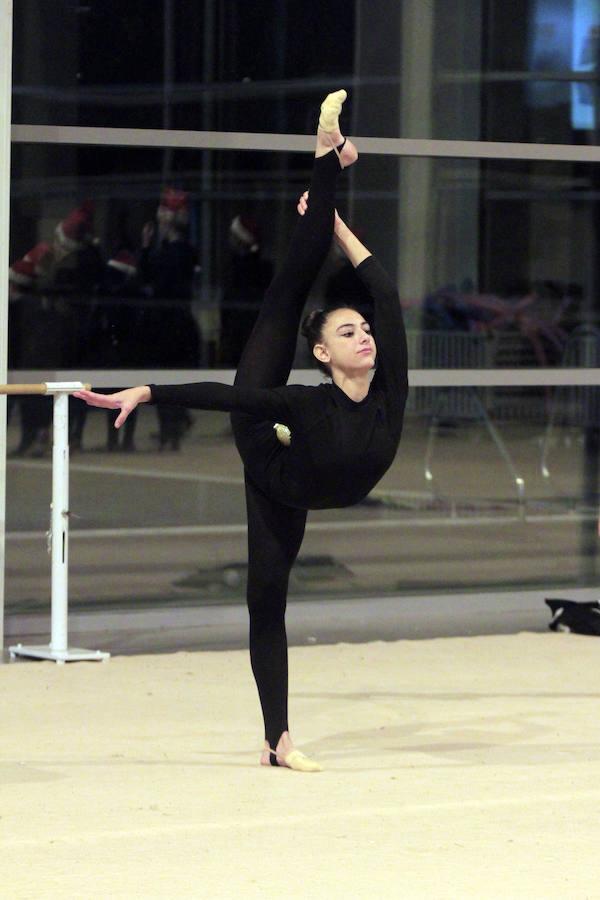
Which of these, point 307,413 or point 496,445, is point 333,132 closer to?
point 307,413

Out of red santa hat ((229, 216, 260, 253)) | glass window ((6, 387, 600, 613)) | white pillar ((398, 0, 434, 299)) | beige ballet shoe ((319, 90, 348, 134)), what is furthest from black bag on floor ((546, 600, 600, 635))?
beige ballet shoe ((319, 90, 348, 134))

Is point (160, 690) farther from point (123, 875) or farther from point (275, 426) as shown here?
point (123, 875)

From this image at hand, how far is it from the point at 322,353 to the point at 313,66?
13.8 feet

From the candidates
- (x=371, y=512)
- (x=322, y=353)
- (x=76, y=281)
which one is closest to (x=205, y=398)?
(x=322, y=353)

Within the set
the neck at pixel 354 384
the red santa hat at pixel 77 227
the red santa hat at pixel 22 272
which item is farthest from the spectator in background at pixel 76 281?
the neck at pixel 354 384

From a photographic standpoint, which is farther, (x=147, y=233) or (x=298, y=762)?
(x=147, y=233)

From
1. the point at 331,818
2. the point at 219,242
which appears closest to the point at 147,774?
the point at 331,818

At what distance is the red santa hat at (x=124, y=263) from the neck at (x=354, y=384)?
3.82 meters

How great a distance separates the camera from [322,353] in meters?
6.64

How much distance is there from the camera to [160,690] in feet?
27.3

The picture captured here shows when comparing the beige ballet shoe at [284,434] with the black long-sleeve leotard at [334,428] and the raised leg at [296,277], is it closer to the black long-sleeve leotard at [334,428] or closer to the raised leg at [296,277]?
the black long-sleeve leotard at [334,428]

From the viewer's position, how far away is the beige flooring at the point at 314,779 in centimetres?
543

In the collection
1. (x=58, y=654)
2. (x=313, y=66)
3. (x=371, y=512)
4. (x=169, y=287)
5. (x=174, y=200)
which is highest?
(x=313, y=66)

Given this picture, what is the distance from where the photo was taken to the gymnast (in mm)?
6430
